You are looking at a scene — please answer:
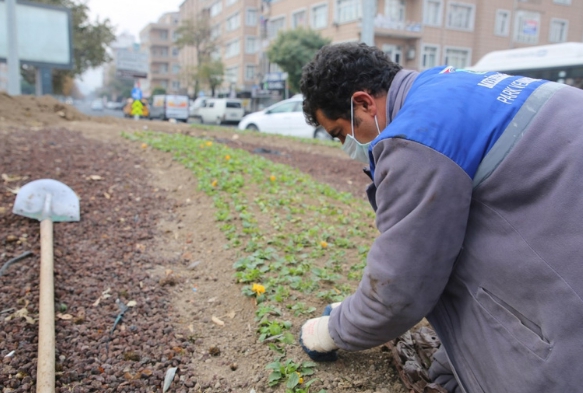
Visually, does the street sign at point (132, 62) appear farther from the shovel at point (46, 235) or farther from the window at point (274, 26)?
the window at point (274, 26)

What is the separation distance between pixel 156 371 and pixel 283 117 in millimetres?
12172

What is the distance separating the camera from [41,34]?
13.3 meters

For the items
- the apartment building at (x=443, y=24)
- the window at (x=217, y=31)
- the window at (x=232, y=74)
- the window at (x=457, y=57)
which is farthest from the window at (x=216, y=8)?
the window at (x=457, y=57)

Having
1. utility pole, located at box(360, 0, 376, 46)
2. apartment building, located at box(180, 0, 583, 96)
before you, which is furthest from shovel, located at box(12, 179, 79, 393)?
apartment building, located at box(180, 0, 583, 96)

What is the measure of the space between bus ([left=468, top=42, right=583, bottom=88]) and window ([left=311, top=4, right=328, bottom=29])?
17.8 meters

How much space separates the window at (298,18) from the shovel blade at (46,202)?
1242 inches

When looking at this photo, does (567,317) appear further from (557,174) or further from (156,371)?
(156,371)

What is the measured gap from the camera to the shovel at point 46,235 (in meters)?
1.94

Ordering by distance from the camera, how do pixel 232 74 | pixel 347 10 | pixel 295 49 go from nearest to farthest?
pixel 295 49
pixel 347 10
pixel 232 74

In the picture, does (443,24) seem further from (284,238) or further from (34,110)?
(284,238)

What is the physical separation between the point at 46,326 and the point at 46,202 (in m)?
1.70

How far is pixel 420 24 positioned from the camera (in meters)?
28.6

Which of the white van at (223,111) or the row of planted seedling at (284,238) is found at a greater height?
the white van at (223,111)

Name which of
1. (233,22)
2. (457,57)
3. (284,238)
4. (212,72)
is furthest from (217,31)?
(284,238)
